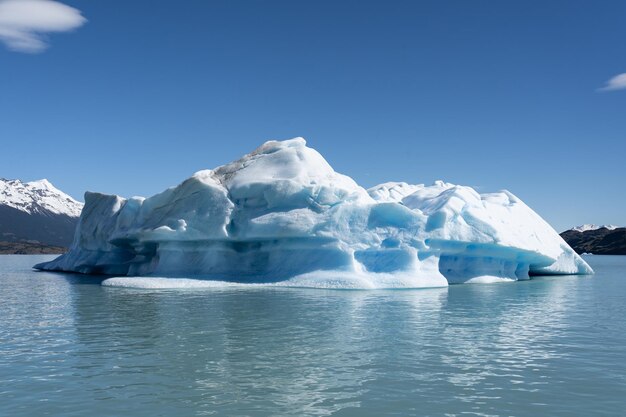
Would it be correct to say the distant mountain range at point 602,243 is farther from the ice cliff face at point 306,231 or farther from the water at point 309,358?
the water at point 309,358

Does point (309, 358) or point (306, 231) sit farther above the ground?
point (306, 231)

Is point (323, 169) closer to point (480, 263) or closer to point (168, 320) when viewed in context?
point (480, 263)

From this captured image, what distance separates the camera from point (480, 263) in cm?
2917

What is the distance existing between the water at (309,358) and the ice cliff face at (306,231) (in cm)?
558

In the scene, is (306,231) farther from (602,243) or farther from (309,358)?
(602,243)

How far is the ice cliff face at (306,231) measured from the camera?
76.2ft

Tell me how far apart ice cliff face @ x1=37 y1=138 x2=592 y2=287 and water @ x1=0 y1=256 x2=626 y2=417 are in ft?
18.3

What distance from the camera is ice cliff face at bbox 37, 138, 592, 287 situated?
2322 centimetres

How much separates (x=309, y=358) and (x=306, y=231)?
13.3 m

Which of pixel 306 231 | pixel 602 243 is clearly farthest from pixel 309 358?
pixel 602 243

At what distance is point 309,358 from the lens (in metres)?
9.77

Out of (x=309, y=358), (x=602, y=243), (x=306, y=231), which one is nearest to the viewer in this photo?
(x=309, y=358)

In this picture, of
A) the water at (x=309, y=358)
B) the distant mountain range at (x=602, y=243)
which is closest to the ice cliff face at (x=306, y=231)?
the water at (x=309, y=358)

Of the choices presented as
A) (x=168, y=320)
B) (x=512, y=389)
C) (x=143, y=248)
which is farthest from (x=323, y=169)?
(x=512, y=389)
